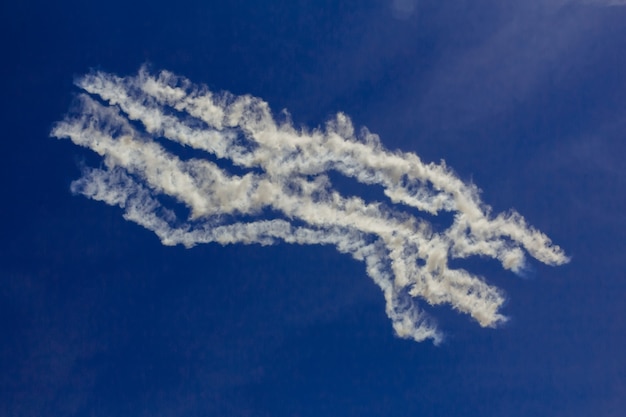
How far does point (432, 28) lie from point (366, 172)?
1689 mm

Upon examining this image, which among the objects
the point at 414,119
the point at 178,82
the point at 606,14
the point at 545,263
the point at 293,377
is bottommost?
the point at 293,377

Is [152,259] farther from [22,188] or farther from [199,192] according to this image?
[22,188]

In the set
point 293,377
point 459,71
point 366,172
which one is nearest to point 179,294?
point 293,377

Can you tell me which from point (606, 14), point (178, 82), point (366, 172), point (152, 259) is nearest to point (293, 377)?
point (152, 259)

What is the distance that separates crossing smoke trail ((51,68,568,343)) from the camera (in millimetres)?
5449

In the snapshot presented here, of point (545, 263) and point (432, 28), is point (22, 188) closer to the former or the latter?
point (432, 28)

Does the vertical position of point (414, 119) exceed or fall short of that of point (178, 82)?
it exceeds it

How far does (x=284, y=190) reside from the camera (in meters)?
5.60

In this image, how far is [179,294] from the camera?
5.73 metres

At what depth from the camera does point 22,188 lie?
5488 millimetres

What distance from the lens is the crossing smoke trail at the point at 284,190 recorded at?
5449mm

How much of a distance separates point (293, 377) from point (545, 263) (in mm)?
3022

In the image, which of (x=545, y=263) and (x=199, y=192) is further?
(x=545, y=263)

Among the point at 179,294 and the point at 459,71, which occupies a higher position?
the point at 459,71
